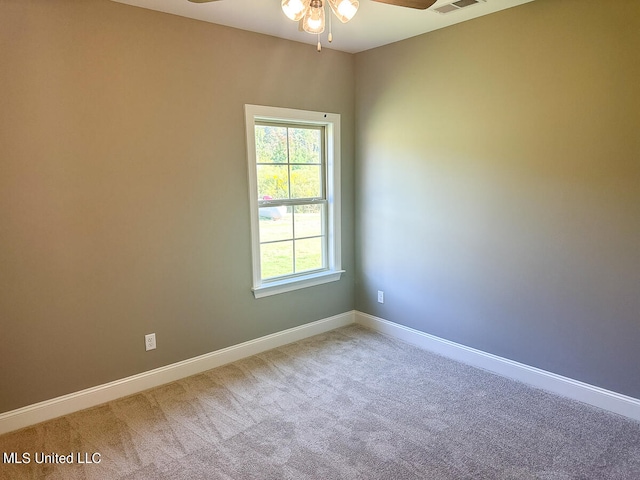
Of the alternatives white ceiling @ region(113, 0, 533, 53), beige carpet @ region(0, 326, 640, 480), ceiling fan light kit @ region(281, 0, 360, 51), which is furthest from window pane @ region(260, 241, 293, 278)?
ceiling fan light kit @ region(281, 0, 360, 51)

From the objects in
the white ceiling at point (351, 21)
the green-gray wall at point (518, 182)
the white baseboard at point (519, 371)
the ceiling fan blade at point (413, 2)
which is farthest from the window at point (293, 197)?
the ceiling fan blade at point (413, 2)

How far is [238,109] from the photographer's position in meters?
3.17

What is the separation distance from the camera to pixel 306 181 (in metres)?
3.75

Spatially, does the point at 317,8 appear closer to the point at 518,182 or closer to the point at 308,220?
the point at 518,182

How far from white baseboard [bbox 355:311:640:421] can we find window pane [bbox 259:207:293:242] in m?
1.24

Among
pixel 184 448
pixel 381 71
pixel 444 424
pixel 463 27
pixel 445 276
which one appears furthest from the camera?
pixel 381 71

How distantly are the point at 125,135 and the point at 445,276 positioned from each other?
2.60 m

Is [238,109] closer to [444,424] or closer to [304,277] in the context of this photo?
[304,277]

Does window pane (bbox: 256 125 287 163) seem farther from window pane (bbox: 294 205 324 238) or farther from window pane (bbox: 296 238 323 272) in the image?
window pane (bbox: 296 238 323 272)

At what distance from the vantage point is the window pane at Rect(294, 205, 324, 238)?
12.2 ft

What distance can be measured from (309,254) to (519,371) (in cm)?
196

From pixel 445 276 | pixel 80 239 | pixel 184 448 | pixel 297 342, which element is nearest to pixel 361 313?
pixel 297 342

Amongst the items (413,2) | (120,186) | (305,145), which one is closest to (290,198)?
(305,145)

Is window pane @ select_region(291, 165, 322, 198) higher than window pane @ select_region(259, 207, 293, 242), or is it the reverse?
window pane @ select_region(291, 165, 322, 198)
